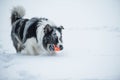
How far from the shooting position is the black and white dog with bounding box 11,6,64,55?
1.70 metres

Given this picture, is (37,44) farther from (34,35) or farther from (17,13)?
(17,13)

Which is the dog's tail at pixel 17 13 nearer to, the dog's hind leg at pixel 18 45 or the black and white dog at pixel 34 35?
the black and white dog at pixel 34 35

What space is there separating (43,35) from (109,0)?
673 millimetres

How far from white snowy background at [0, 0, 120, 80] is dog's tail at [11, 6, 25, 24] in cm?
3

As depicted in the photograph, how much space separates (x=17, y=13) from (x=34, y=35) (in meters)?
0.25

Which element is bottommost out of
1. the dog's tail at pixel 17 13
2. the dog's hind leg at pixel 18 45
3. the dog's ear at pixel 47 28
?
the dog's hind leg at pixel 18 45

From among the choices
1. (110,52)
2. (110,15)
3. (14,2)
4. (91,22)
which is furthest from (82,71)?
(14,2)

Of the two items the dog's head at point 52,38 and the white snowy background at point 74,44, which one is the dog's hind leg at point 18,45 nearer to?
the white snowy background at point 74,44

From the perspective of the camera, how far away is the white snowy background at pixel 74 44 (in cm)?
170

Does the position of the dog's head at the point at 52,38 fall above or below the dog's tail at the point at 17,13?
below

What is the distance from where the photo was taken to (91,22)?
179 centimetres

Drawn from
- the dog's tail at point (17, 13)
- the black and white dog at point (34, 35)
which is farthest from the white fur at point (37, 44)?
the dog's tail at point (17, 13)

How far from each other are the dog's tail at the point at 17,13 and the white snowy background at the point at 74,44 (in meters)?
0.03

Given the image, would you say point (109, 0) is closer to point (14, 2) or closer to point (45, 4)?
point (45, 4)
